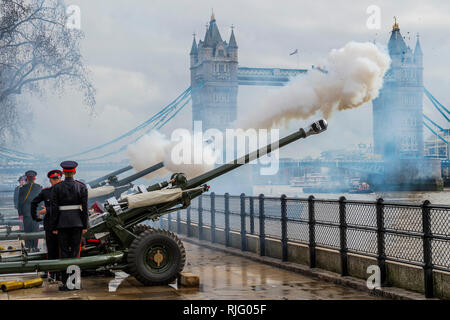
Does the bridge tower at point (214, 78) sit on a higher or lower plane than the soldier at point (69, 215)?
higher

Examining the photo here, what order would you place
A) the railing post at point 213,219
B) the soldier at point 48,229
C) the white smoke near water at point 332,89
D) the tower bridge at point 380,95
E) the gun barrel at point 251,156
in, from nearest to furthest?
1. the soldier at point 48,229
2. the gun barrel at point 251,156
3. the white smoke near water at point 332,89
4. the railing post at point 213,219
5. the tower bridge at point 380,95

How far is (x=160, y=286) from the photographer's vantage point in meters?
8.89

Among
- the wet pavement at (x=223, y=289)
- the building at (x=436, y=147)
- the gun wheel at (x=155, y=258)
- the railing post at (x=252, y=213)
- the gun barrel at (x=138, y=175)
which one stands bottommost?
the wet pavement at (x=223, y=289)

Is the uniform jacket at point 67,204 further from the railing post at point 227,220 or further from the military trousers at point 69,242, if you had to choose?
the railing post at point 227,220

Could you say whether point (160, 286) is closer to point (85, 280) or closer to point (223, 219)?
point (85, 280)

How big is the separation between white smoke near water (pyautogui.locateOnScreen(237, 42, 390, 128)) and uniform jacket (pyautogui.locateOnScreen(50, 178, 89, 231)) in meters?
6.71

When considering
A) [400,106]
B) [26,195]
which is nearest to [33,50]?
[26,195]

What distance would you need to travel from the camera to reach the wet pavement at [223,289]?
321 inches

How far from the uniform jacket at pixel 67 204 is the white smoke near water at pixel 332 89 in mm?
6714

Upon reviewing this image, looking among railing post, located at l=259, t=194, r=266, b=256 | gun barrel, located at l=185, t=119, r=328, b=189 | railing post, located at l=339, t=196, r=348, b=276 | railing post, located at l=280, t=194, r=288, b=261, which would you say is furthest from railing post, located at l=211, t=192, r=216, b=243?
railing post, located at l=339, t=196, r=348, b=276

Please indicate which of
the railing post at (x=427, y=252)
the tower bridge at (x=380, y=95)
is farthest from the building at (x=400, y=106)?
the railing post at (x=427, y=252)

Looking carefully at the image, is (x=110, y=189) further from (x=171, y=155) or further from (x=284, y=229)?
(x=284, y=229)
